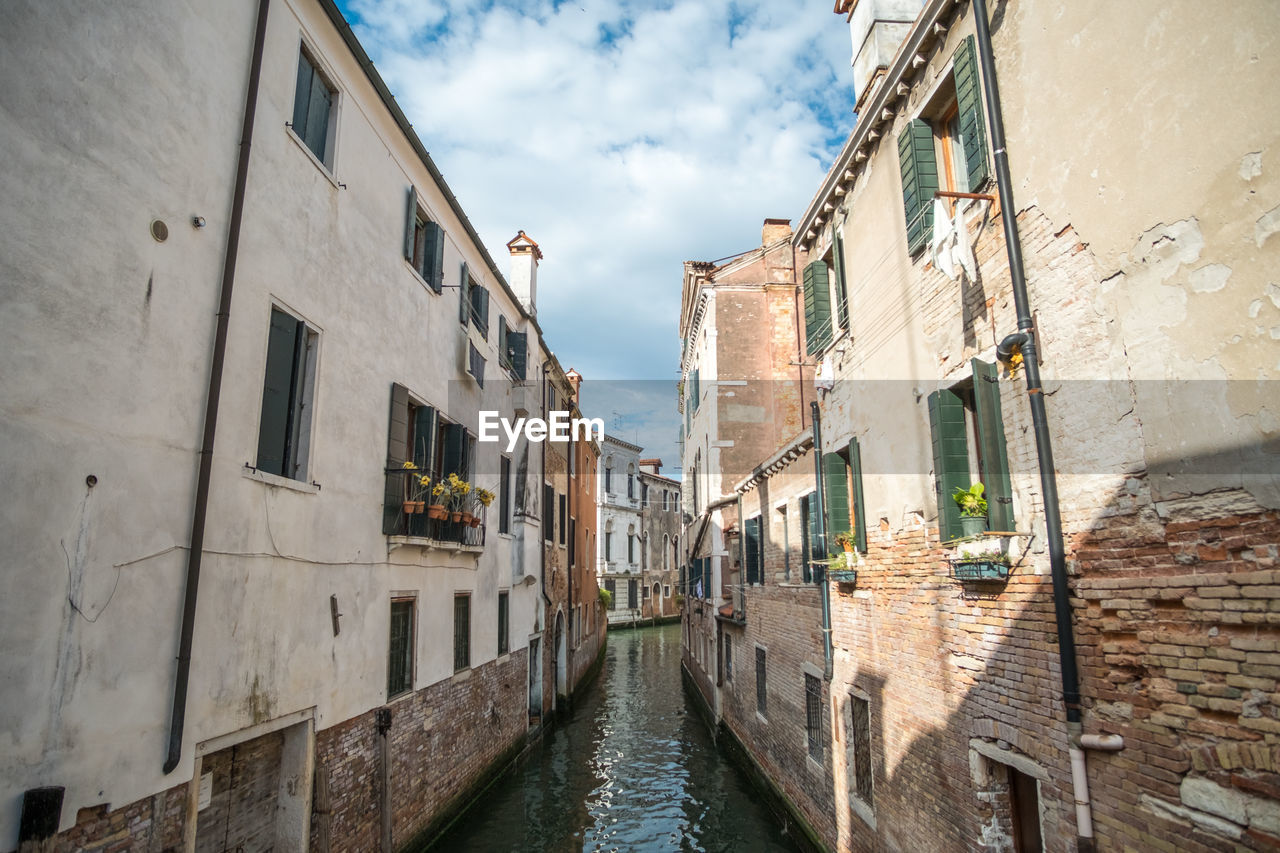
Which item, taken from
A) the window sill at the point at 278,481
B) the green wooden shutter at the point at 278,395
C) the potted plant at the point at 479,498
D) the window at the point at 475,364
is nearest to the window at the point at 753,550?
the potted plant at the point at 479,498

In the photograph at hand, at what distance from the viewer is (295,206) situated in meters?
6.49

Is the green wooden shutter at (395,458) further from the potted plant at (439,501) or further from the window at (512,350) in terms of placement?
the window at (512,350)

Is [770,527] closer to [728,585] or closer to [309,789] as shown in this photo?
[728,585]

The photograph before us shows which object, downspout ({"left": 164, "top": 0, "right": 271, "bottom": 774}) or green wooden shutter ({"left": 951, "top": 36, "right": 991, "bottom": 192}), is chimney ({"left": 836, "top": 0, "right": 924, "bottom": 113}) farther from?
downspout ({"left": 164, "top": 0, "right": 271, "bottom": 774})

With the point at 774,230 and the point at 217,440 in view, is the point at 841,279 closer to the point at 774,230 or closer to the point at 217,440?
the point at 217,440

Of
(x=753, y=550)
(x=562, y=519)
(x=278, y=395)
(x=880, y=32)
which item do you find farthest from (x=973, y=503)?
(x=562, y=519)

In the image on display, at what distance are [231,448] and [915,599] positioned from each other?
5.85 metres

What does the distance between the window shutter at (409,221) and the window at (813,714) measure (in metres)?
7.70

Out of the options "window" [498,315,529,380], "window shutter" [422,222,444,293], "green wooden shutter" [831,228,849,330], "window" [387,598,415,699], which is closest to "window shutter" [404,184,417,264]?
"window shutter" [422,222,444,293]

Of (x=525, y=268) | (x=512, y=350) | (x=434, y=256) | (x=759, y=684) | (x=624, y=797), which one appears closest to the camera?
(x=434, y=256)

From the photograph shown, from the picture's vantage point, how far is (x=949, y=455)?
5.78 m

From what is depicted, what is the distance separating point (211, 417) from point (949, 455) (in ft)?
18.4

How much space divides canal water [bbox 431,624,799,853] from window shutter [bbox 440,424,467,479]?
5000mm

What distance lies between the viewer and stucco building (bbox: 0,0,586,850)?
13.0 ft
